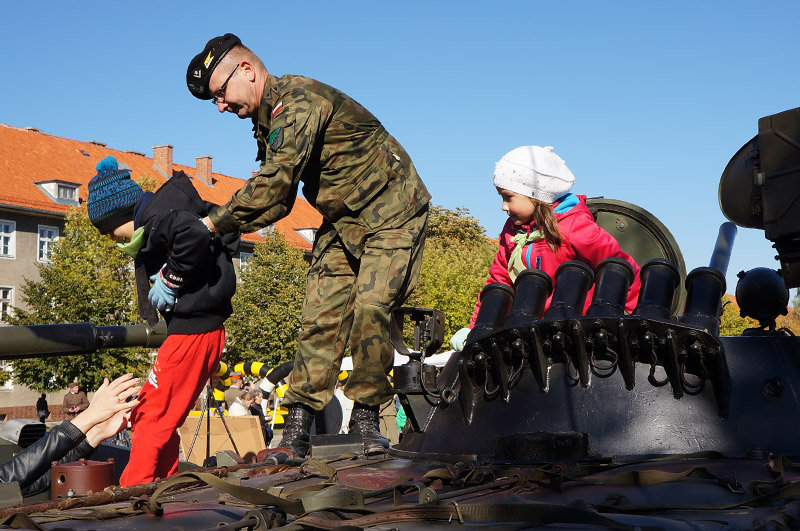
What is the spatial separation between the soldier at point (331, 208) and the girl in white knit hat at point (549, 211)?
1.68 feet

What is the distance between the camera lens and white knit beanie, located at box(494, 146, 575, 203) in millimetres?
4953

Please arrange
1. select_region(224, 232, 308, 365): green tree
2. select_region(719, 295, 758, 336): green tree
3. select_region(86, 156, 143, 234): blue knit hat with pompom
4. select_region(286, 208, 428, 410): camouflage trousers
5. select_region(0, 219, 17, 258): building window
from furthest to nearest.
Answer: select_region(224, 232, 308, 365): green tree < select_region(0, 219, 17, 258): building window < select_region(719, 295, 758, 336): green tree < select_region(86, 156, 143, 234): blue knit hat with pompom < select_region(286, 208, 428, 410): camouflage trousers

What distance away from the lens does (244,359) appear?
43344mm

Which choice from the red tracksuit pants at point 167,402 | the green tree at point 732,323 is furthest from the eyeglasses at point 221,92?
the green tree at point 732,323

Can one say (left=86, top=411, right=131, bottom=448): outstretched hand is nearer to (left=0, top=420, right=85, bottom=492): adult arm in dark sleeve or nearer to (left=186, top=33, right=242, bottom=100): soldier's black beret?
(left=0, top=420, right=85, bottom=492): adult arm in dark sleeve

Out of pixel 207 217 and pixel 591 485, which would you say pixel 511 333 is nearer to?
pixel 591 485

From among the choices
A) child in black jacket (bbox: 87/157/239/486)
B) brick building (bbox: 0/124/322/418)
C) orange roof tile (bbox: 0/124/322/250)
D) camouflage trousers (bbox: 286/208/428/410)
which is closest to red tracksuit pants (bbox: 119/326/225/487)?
child in black jacket (bbox: 87/157/239/486)

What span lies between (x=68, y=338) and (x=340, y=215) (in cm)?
181

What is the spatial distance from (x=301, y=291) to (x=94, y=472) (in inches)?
1560

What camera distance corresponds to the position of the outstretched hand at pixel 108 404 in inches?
190

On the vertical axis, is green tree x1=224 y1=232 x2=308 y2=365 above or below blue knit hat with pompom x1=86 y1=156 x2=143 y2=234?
above

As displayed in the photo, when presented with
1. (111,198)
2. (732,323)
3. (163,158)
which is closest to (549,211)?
(111,198)

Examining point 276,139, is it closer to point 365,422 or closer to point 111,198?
point 111,198

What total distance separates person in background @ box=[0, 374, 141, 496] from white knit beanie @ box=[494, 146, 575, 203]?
2.00 meters
